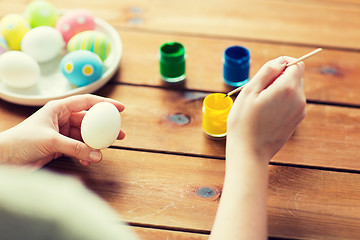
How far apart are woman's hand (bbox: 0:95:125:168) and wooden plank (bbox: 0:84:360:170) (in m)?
0.13

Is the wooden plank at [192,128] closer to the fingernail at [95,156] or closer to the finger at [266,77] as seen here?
the fingernail at [95,156]

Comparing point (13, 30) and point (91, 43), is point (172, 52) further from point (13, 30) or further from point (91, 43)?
point (13, 30)

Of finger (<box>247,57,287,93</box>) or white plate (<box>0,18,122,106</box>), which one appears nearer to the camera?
finger (<box>247,57,287,93</box>)

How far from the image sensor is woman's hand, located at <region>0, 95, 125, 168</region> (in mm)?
1026

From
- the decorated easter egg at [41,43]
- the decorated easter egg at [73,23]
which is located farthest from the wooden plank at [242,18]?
the decorated easter egg at [41,43]

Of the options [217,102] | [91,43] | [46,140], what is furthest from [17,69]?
[217,102]

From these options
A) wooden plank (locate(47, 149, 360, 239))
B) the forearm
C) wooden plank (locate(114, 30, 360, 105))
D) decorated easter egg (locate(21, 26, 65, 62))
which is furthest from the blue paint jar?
decorated easter egg (locate(21, 26, 65, 62))

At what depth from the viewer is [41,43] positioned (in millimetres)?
1350

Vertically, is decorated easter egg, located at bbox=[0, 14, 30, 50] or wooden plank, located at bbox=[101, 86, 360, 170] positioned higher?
decorated easter egg, located at bbox=[0, 14, 30, 50]

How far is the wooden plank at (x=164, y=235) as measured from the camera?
962mm

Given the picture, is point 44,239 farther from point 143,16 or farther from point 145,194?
point 143,16

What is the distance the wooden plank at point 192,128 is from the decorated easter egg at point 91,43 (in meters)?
0.11

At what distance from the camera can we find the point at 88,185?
3.52ft

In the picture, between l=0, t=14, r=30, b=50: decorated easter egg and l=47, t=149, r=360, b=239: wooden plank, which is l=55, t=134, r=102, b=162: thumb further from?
l=0, t=14, r=30, b=50: decorated easter egg
